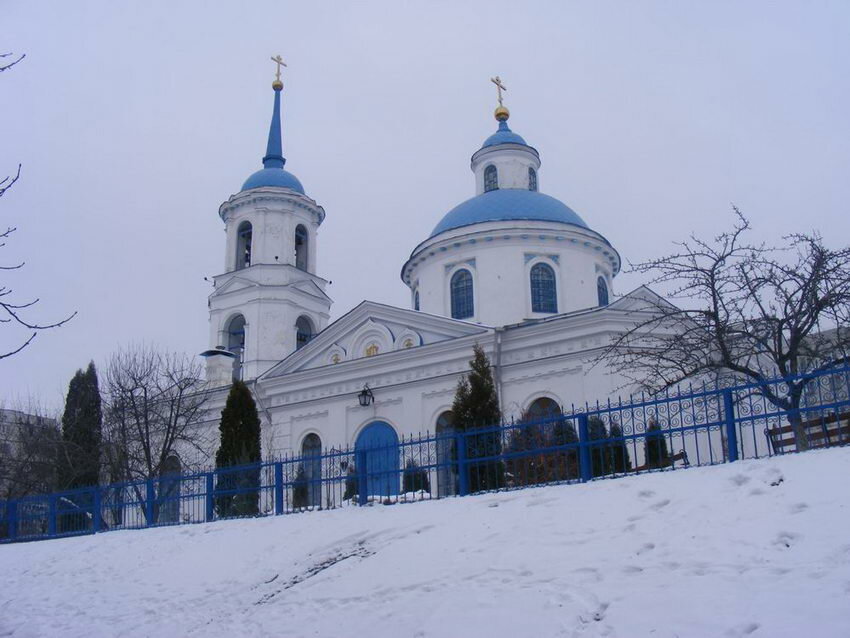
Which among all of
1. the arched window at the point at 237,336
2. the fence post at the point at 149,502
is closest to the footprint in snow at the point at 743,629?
the fence post at the point at 149,502

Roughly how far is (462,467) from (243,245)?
1975 cm

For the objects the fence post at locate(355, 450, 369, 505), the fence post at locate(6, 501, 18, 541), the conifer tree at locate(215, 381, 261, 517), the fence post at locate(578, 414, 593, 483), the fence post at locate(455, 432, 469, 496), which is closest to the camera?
the fence post at locate(578, 414, 593, 483)

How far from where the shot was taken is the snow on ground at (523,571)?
757cm

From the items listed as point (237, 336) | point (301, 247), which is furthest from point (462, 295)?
point (237, 336)

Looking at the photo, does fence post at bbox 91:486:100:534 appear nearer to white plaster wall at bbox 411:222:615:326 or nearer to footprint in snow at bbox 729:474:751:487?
white plaster wall at bbox 411:222:615:326

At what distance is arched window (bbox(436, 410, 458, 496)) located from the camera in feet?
45.8

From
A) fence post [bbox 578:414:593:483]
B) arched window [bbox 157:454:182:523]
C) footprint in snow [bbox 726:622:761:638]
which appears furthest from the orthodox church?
footprint in snow [bbox 726:622:761:638]

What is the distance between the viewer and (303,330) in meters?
31.5

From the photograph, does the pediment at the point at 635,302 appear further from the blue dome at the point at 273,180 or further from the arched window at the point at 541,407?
the blue dome at the point at 273,180

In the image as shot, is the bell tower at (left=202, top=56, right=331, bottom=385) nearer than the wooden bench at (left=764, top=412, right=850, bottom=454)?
No

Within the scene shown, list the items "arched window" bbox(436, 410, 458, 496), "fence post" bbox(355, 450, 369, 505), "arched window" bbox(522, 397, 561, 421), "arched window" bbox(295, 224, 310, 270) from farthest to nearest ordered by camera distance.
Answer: "arched window" bbox(295, 224, 310, 270) < "arched window" bbox(522, 397, 561, 421) < "fence post" bbox(355, 450, 369, 505) < "arched window" bbox(436, 410, 458, 496)

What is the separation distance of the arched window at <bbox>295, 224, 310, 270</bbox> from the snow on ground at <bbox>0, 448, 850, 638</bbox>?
1804cm

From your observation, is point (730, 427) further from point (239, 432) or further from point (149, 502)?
point (239, 432)

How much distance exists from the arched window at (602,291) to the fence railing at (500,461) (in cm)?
812
